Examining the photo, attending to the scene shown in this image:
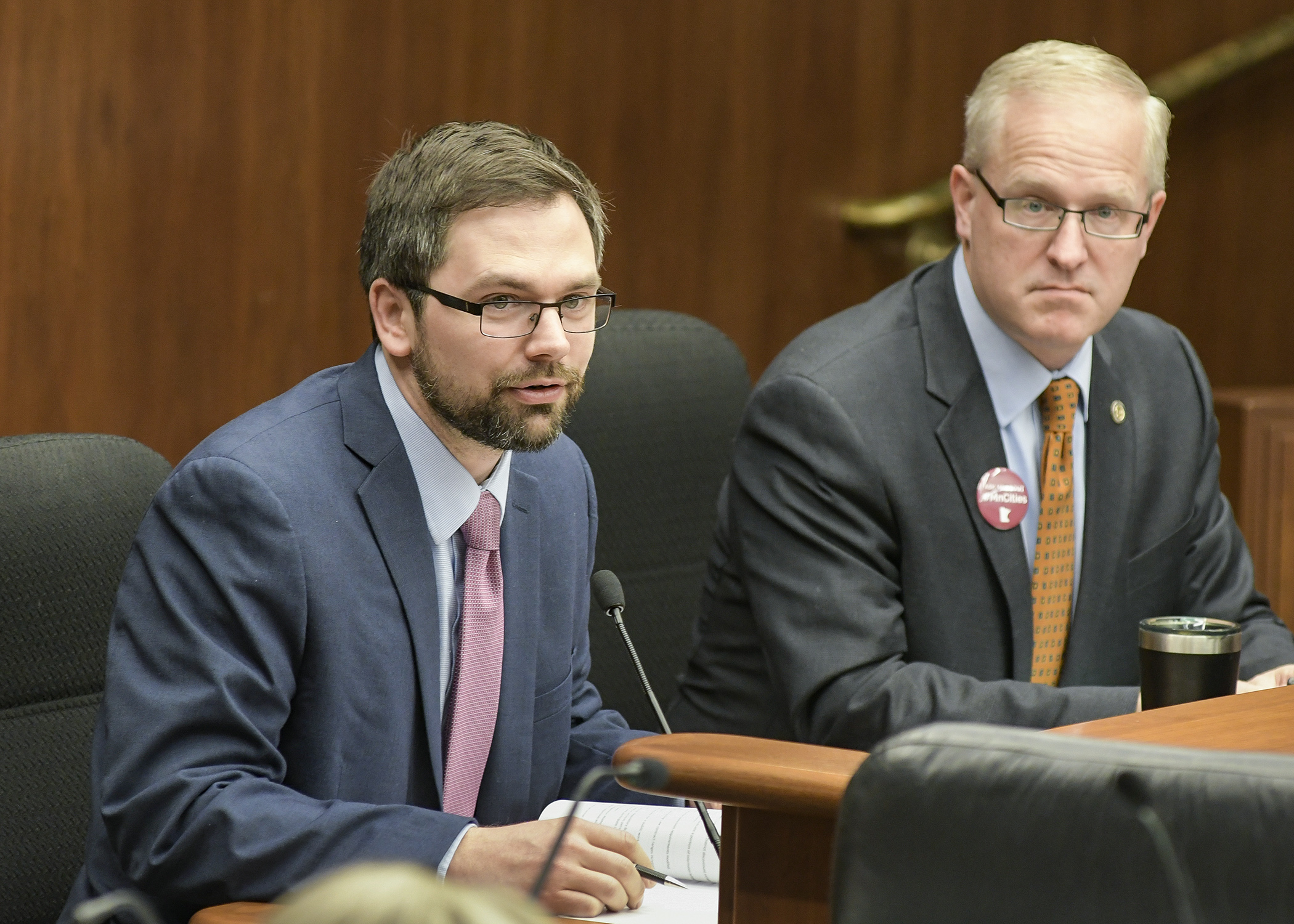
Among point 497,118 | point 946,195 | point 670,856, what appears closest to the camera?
point 670,856

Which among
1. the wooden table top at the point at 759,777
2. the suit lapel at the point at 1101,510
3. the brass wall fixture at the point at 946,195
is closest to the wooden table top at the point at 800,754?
the wooden table top at the point at 759,777

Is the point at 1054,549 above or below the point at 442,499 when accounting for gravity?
below

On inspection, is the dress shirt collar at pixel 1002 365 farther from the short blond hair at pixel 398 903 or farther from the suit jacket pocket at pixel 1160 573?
the short blond hair at pixel 398 903

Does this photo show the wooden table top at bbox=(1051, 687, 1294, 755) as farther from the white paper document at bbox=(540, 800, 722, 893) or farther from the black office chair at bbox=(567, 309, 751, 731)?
the black office chair at bbox=(567, 309, 751, 731)

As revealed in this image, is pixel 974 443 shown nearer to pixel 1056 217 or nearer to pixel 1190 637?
pixel 1056 217

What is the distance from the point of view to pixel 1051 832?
0.76 meters

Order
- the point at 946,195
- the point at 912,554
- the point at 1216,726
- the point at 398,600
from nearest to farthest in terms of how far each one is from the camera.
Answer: the point at 1216,726
the point at 398,600
the point at 912,554
the point at 946,195

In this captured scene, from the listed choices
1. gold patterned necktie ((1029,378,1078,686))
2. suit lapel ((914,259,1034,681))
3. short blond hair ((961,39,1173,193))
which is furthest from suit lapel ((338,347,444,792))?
short blond hair ((961,39,1173,193))

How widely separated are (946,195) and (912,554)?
62.6 inches

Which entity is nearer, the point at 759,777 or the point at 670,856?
the point at 759,777

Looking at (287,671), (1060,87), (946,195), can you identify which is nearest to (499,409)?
(287,671)

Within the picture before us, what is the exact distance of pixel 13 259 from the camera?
2256mm

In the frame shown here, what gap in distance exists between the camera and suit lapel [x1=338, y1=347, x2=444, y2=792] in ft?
4.89

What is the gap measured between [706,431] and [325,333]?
28.7 inches
